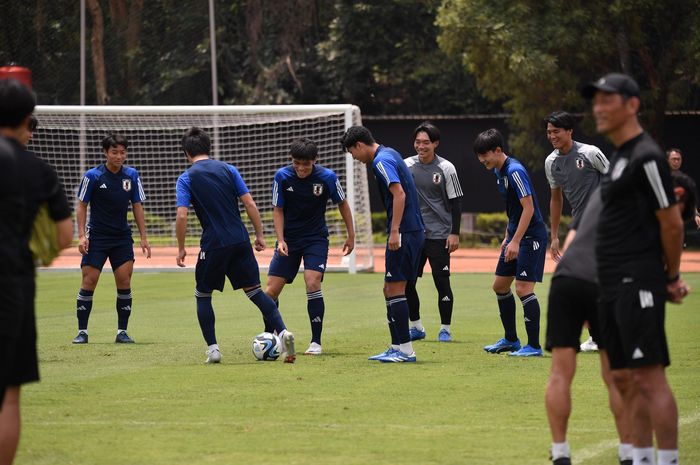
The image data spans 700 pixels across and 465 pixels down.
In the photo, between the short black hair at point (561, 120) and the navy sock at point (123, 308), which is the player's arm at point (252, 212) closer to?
the navy sock at point (123, 308)

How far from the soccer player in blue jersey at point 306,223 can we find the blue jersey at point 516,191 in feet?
5.11

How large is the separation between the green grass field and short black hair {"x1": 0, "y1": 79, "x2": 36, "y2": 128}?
2.18 metres

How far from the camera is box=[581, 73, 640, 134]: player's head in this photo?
18.9 feet

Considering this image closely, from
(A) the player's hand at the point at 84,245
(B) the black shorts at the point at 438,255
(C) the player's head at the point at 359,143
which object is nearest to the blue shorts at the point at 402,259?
(C) the player's head at the point at 359,143

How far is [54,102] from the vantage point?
1081 inches

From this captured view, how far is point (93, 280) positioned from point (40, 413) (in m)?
4.77

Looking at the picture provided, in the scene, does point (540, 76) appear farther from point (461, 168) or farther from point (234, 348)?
point (234, 348)

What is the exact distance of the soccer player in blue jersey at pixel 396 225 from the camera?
34.8ft

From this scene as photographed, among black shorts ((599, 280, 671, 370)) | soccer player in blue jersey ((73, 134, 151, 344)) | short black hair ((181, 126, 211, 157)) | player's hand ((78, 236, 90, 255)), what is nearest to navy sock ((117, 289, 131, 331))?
soccer player in blue jersey ((73, 134, 151, 344))

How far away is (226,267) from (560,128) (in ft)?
10.7

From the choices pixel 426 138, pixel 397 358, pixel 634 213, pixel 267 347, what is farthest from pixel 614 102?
pixel 426 138

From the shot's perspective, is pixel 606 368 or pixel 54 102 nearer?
pixel 606 368

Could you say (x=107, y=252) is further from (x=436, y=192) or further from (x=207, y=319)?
(x=436, y=192)

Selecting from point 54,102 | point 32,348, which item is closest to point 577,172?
point 32,348
